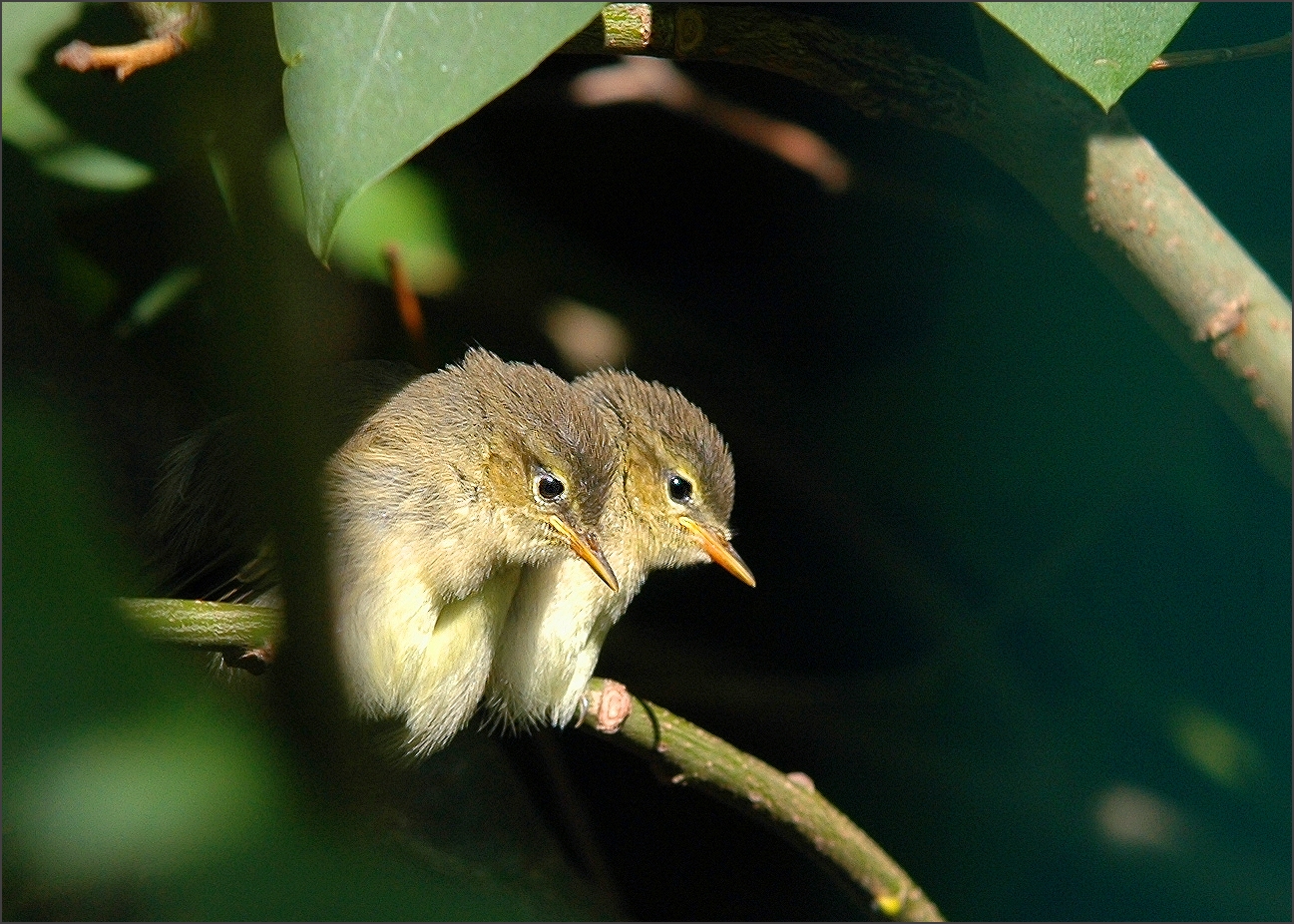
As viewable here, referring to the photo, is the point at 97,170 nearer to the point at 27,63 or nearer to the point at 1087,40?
the point at 27,63

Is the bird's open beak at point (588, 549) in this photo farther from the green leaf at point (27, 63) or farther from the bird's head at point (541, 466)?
the green leaf at point (27, 63)

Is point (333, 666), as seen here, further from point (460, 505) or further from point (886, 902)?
point (886, 902)

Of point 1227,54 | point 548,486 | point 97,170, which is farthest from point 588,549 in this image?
point 1227,54

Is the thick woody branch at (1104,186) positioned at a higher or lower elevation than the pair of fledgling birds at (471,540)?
higher

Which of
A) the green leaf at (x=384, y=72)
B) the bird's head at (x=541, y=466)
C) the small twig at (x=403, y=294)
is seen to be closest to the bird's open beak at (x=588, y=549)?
the bird's head at (x=541, y=466)

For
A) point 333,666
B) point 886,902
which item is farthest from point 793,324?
point 333,666
